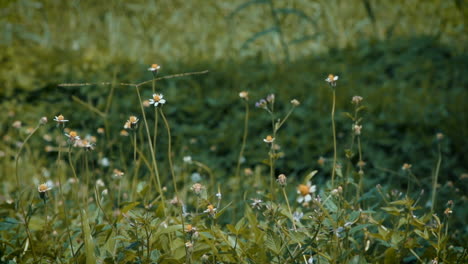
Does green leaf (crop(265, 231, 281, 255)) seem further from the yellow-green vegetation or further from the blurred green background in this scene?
the blurred green background

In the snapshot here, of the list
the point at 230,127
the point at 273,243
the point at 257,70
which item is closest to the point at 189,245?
the point at 273,243

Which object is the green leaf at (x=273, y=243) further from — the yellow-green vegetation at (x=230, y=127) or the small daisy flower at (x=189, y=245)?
the small daisy flower at (x=189, y=245)

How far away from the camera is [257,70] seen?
381 cm

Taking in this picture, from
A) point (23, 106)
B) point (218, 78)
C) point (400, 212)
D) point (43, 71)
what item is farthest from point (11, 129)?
point (400, 212)

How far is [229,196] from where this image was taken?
2.42 meters

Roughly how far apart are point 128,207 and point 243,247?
32 cm

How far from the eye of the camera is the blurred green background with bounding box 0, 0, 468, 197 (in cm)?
288

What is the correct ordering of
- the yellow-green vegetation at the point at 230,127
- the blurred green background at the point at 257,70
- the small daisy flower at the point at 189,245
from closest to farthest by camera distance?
1. the small daisy flower at the point at 189,245
2. the yellow-green vegetation at the point at 230,127
3. the blurred green background at the point at 257,70

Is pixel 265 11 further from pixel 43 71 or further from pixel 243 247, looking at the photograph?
pixel 243 247

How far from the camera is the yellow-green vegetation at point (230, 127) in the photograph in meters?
1.41

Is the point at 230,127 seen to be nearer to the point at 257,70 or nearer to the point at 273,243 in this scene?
the point at 257,70

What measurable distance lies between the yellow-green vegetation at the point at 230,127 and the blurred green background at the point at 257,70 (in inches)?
0.6

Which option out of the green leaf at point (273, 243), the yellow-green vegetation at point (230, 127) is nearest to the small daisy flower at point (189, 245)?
the yellow-green vegetation at point (230, 127)

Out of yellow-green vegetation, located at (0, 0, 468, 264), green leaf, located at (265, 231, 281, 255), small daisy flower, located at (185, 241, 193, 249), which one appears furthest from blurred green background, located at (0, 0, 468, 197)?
small daisy flower, located at (185, 241, 193, 249)
